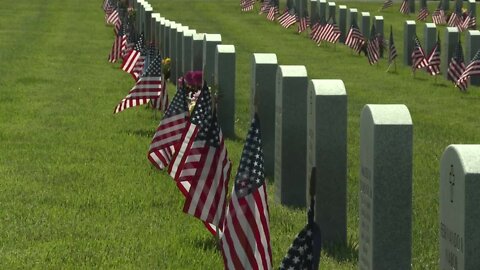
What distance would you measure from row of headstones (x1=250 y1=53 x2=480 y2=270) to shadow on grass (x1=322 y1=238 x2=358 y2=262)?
108 mm

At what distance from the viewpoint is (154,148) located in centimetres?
1585

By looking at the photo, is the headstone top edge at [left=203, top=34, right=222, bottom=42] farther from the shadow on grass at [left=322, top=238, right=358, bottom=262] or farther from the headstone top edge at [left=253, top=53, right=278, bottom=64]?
the shadow on grass at [left=322, top=238, right=358, bottom=262]

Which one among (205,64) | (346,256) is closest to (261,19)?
(205,64)

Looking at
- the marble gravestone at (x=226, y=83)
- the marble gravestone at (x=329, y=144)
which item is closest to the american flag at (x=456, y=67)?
the marble gravestone at (x=226, y=83)

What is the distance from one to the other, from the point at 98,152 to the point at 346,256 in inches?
278

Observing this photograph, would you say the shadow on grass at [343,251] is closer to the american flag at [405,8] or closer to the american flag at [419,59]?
the american flag at [419,59]

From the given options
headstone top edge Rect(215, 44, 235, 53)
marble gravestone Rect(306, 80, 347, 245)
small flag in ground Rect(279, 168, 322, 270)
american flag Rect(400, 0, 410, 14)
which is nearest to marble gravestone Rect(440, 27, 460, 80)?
headstone top edge Rect(215, 44, 235, 53)

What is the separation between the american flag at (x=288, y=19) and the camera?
53.6 metres

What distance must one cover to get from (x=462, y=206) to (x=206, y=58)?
43.8ft

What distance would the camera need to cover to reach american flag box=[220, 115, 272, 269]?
395 inches

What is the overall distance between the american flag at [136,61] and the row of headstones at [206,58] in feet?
1.91

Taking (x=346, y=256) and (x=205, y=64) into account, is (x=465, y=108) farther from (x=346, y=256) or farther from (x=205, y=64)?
(x=346, y=256)

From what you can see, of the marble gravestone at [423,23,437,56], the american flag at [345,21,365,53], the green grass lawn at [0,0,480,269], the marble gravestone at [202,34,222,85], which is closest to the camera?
the green grass lawn at [0,0,480,269]

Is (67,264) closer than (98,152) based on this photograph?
Yes
